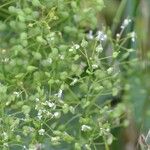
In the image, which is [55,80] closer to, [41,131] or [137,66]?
[41,131]

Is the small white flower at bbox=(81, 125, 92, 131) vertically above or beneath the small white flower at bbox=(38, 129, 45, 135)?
beneath

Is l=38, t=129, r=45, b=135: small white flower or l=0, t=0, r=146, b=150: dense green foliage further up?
l=0, t=0, r=146, b=150: dense green foliage

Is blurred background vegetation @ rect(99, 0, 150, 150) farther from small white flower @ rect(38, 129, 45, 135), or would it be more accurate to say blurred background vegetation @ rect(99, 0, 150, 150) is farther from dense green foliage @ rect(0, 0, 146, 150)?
small white flower @ rect(38, 129, 45, 135)

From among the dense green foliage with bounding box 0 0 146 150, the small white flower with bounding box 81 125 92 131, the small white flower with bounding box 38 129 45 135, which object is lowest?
the small white flower with bounding box 81 125 92 131

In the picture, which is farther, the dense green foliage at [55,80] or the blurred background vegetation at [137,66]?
the blurred background vegetation at [137,66]

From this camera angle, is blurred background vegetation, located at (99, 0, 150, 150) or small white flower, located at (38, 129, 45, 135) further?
blurred background vegetation, located at (99, 0, 150, 150)

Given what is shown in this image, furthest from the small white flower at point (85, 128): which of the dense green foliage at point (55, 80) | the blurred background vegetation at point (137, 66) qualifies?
the blurred background vegetation at point (137, 66)

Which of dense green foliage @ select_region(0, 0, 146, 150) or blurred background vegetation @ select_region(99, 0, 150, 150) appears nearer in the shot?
dense green foliage @ select_region(0, 0, 146, 150)

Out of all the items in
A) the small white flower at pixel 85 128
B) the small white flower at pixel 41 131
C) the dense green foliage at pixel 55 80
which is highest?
the dense green foliage at pixel 55 80

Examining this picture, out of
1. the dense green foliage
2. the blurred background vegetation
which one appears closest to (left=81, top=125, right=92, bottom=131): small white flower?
the dense green foliage

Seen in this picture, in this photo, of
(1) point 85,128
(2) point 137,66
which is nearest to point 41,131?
(1) point 85,128

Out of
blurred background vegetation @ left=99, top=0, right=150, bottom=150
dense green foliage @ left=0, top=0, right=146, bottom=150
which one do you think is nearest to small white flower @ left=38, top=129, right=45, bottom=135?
dense green foliage @ left=0, top=0, right=146, bottom=150

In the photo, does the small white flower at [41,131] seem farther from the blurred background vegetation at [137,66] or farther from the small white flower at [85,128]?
the blurred background vegetation at [137,66]
